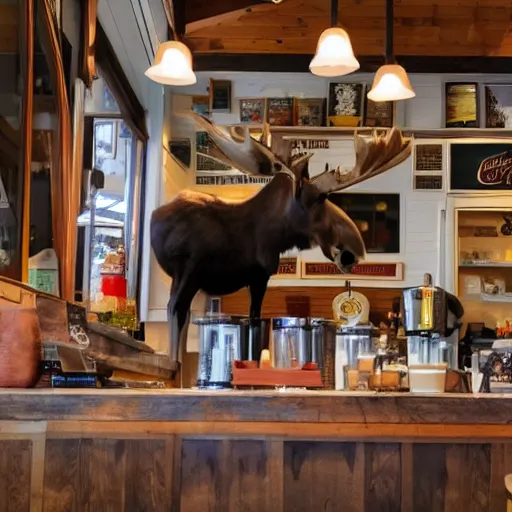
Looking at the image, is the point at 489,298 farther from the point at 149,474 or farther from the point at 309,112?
the point at 149,474

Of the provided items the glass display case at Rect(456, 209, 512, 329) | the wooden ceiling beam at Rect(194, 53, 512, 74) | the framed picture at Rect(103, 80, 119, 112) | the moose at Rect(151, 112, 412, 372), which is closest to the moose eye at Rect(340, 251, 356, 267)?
the moose at Rect(151, 112, 412, 372)

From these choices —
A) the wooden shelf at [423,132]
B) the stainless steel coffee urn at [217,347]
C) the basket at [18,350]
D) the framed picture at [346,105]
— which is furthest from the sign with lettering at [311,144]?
the basket at [18,350]

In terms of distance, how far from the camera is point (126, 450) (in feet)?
5.42

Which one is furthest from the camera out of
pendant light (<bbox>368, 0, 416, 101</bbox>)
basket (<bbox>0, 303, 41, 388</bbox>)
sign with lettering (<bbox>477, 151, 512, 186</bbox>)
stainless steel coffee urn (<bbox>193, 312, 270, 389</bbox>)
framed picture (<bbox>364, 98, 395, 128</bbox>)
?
framed picture (<bbox>364, 98, 395, 128</bbox>)

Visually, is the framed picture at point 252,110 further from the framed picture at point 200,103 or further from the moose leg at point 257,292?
the moose leg at point 257,292

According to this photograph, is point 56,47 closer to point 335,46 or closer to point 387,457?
point 335,46

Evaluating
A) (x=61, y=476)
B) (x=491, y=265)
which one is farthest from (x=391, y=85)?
(x=61, y=476)

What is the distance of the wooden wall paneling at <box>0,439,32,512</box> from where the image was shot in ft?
5.33

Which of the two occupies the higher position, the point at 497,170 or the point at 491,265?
the point at 497,170

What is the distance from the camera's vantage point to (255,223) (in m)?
3.75

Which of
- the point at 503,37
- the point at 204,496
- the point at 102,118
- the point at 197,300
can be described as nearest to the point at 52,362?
the point at 204,496

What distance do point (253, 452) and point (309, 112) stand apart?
4858 mm

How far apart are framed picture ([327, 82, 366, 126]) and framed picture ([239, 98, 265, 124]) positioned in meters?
0.54

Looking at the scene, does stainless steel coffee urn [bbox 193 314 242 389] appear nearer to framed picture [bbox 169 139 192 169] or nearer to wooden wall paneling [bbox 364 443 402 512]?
wooden wall paneling [bbox 364 443 402 512]
